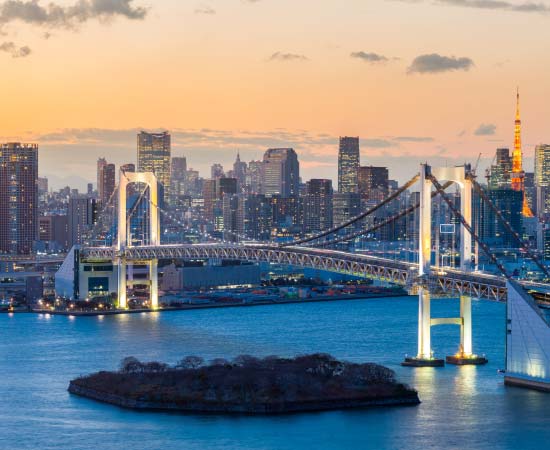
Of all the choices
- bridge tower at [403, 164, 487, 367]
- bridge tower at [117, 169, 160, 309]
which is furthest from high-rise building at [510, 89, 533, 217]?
bridge tower at [403, 164, 487, 367]

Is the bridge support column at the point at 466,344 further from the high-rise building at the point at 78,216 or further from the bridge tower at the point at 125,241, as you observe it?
the high-rise building at the point at 78,216

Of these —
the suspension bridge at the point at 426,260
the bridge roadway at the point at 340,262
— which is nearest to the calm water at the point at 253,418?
the suspension bridge at the point at 426,260

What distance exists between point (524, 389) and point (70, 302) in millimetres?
19535

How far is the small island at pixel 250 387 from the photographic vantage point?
22.2 meters

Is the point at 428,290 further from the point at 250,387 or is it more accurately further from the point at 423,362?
the point at 250,387

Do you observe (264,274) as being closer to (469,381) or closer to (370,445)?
(469,381)

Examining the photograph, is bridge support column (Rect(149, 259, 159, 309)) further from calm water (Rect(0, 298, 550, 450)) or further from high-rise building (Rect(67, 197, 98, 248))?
high-rise building (Rect(67, 197, 98, 248))

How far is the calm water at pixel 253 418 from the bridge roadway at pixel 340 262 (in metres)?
1.29

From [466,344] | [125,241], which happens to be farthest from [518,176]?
[466,344]

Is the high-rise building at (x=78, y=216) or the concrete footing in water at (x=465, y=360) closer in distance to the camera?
the concrete footing in water at (x=465, y=360)

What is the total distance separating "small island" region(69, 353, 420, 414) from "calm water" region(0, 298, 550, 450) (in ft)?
0.99

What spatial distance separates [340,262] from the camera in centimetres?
3259

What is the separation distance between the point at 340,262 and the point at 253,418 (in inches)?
437

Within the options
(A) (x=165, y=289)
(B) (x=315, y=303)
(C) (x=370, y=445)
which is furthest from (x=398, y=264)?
(A) (x=165, y=289)
